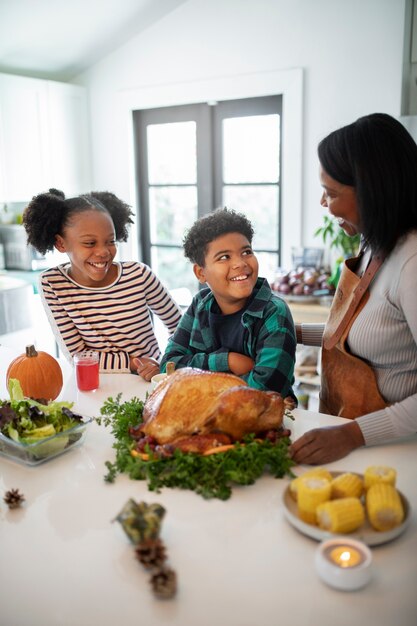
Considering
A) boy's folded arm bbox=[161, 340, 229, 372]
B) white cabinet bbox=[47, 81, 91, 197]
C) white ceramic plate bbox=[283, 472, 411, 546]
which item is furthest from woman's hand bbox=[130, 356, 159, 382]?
white cabinet bbox=[47, 81, 91, 197]

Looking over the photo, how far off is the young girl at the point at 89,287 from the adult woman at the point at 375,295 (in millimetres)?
881

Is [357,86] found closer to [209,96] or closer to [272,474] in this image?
[209,96]

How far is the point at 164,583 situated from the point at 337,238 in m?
3.09

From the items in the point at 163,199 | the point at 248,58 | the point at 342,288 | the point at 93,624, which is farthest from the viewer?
the point at 163,199

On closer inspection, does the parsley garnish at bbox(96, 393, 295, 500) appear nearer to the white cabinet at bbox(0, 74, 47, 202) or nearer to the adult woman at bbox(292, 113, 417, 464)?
the adult woman at bbox(292, 113, 417, 464)

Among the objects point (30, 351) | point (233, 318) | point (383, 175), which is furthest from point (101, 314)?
point (383, 175)

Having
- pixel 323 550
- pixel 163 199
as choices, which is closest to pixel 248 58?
pixel 163 199

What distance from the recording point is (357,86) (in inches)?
140

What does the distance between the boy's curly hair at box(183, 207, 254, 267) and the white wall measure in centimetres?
215

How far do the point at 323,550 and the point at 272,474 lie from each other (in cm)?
32

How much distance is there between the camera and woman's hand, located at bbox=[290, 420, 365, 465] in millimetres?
1226

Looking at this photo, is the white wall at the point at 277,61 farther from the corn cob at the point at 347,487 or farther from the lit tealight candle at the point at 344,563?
the lit tealight candle at the point at 344,563

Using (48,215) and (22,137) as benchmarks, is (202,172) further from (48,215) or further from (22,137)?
(48,215)

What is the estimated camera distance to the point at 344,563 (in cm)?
87
